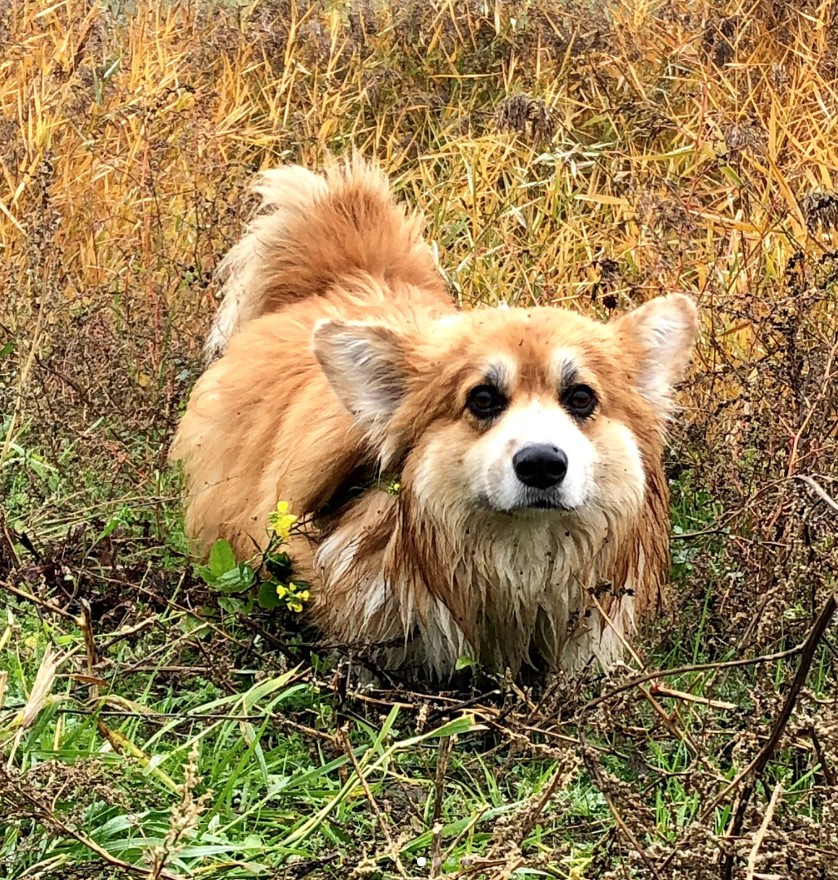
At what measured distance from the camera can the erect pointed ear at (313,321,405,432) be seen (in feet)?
10.6

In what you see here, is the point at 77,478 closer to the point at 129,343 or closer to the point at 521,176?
the point at 129,343

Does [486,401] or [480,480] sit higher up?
[486,401]

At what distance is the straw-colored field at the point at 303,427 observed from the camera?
218 cm

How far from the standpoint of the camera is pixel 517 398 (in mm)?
3055

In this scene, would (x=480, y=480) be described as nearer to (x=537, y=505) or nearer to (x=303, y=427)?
(x=537, y=505)

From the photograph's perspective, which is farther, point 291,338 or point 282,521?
point 291,338

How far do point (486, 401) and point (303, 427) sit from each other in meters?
0.71

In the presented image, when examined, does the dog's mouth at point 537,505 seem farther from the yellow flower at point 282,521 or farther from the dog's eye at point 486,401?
the yellow flower at point 282,521

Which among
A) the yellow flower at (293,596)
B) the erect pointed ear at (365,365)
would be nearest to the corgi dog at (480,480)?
the erect pointed ear at (365,365)

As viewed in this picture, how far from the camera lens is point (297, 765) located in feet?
9.01

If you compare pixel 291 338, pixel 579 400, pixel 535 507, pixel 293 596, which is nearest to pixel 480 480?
pixel 535 507

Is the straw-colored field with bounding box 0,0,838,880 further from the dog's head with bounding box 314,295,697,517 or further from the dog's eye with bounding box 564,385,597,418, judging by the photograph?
the dog's eye with bounding box 564,385,597,418

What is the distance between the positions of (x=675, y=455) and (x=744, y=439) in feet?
1.03

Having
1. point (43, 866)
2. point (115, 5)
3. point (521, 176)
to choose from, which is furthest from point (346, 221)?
point (115, 5)
